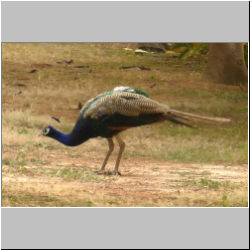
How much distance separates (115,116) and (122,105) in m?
0.16

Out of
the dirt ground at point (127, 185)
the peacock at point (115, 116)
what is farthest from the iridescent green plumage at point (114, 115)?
the dirt ground at point (127, 185)

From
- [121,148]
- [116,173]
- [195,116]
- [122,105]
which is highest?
[122,105]

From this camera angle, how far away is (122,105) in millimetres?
7195

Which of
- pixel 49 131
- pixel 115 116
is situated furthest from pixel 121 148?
pixel 49 131

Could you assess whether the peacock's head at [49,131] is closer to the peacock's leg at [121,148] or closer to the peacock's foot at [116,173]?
the peacock's leg at [121,148]

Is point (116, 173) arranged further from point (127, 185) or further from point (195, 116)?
point (195, 116)

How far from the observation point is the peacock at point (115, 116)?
23.6 ft

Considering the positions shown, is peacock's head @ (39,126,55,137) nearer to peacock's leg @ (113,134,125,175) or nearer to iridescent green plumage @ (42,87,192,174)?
iridescent green plumage @ (42,87,192,174)

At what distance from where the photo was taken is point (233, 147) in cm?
761

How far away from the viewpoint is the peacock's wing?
720 cm

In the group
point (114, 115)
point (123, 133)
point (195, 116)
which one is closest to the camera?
point (114, 115)

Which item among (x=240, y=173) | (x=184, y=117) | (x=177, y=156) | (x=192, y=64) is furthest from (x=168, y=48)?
(x=240, y=173)

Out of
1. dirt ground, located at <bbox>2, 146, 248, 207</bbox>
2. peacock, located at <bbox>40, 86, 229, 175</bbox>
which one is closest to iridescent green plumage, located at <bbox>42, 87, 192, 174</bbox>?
peacock, located at <bbox>40, 86, 229, 175</bbox>

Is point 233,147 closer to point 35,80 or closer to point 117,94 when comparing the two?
point 117,94
